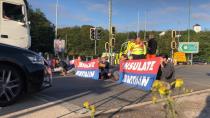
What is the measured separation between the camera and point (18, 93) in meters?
8.91

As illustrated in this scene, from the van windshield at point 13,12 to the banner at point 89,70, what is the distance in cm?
451

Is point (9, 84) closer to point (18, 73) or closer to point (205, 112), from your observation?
point (18, 73)

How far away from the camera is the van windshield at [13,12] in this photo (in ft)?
46.1

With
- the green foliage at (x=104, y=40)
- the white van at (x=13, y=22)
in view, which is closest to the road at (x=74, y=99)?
the white van at (x=13, y=22)

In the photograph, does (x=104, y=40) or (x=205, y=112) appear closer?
(x=205, y=112)

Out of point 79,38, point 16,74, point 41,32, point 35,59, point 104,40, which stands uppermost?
point 41,32

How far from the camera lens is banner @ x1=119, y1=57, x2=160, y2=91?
42.3ft

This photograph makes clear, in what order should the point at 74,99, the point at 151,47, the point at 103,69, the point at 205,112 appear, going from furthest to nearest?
the point at 103,69 < the point at 151,47 < the point at 74,99 < the point at 205,112

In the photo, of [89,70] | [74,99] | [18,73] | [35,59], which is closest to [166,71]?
[74,99]

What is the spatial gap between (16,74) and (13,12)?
5.93 meters

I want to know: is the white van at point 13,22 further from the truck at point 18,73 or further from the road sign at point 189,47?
the road sign at point 189,47

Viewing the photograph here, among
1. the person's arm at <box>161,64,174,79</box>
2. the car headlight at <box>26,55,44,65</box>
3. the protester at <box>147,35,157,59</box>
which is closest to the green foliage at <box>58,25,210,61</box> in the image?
the protester at <box>147,35,157,59</box>

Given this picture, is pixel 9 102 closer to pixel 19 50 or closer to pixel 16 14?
pixel 19 50

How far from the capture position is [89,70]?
62.6 ft
